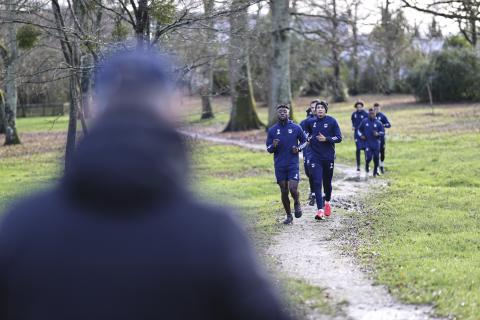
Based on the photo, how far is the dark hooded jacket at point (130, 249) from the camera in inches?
80.9

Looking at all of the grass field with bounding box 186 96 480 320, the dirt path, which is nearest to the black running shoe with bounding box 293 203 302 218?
the dirt path

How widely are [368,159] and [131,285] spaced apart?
641 inches

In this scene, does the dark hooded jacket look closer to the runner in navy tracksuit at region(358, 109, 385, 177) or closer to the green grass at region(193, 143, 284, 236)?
the green grass at region(193, 143, 284, 236)

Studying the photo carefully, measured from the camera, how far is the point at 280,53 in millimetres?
28344

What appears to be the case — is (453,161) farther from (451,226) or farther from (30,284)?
(30,284)

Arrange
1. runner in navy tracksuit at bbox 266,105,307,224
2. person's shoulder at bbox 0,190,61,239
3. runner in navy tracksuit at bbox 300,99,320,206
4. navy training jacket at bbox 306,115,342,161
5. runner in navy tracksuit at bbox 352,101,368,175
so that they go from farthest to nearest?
runner in navy tracksuit at bbox 352,101,368,175
runner in navy tracksuit at bbox 300,99,320,206
navy training jacket at bbox 306,115,342,161
runner in navy tracksuit at bbox 266,105,307,224
person's shoulder at bbox 0,190,61,239

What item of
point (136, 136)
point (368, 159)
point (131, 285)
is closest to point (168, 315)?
point (131, 285)

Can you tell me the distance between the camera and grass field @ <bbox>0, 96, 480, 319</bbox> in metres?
7.62

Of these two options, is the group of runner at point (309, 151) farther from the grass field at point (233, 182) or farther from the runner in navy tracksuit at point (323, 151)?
the grass field at point (233, 182)

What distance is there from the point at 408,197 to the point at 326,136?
2.80 meters

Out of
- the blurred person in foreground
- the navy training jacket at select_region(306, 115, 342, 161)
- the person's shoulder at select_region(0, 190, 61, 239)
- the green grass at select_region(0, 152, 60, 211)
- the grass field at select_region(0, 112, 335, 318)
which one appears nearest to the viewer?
the blurred person in foreground

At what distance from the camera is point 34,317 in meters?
2.12

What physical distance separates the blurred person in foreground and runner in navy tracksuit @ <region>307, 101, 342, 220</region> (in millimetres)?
10264

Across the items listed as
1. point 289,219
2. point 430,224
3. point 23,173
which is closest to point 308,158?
point 289,219
